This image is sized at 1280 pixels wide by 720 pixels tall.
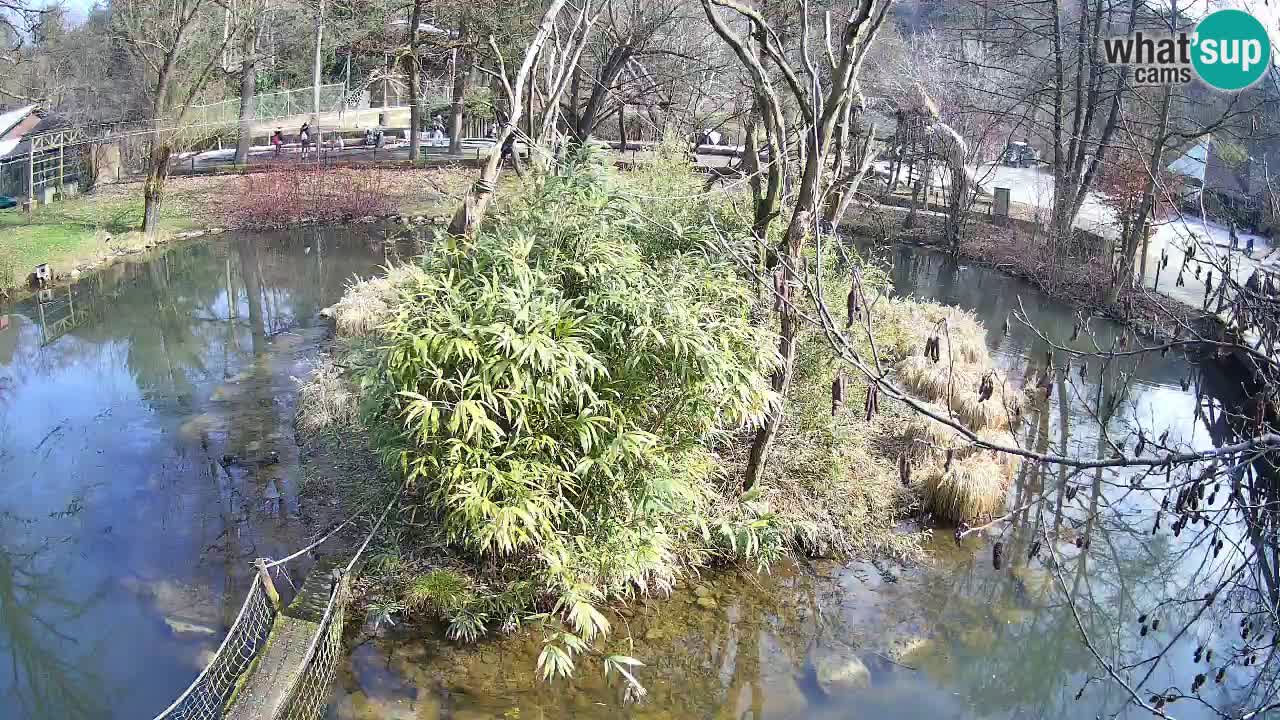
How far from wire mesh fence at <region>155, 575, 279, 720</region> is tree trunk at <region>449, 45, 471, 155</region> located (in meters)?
17.8

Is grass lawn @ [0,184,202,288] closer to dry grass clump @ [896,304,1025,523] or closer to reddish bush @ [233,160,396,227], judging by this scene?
reddish bush @ [233,160,396,227]

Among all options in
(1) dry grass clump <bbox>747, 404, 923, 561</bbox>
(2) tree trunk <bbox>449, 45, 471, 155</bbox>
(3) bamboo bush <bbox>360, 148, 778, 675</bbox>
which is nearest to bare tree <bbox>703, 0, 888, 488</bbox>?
(1) dry grass clump <bbox>747, 404, 923, 561</bbox>

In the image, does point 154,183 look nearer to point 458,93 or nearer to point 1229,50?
point 458,93

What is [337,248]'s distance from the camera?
17.7 metres

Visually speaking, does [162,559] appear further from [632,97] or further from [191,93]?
[632,97]

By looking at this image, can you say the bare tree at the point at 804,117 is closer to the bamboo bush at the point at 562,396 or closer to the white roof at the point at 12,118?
the bamboo bush at the point at 562,396

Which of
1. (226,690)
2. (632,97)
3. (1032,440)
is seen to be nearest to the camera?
(226,690)

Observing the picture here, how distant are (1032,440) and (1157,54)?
8363mm

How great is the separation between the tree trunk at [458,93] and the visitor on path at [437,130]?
5.50 ft

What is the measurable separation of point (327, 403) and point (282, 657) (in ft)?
13.2

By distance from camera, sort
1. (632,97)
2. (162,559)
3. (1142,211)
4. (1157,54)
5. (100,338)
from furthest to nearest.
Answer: (632,97) < (1157,54) < (1142,211) < (100,338) < (162,559)

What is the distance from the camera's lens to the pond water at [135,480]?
6.00 meters

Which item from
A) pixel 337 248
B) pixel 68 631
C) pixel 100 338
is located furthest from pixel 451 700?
pixel 337 248

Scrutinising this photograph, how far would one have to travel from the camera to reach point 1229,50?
944 centimetres
